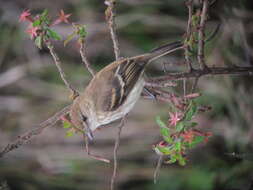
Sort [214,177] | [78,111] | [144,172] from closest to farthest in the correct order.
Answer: [78,111] → [214,177] → [144,172]

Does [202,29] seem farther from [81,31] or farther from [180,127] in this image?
[81,31]

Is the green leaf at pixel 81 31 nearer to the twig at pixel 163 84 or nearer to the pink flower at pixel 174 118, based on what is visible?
the twig at pixel 163 84

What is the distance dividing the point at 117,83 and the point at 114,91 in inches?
4.0

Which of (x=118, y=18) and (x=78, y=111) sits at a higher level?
(x=118, y=18)

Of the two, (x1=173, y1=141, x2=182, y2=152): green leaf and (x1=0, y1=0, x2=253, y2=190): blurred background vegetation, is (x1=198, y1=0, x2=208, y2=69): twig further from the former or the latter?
(x1=0, y1=0, x2=253, y2=190): blurred background vegetation

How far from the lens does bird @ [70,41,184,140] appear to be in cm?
400

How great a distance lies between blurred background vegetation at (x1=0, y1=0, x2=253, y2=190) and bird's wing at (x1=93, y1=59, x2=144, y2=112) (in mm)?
1603

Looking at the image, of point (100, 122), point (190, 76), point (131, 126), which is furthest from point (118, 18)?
point (190, 76)

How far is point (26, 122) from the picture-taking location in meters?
6.98

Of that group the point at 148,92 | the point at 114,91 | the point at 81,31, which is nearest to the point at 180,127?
the point at 148,92

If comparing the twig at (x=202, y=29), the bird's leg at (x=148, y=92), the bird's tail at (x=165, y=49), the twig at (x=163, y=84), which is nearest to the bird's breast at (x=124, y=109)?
the bird's leg at (x=148, y=92)

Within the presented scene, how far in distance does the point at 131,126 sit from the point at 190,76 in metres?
3.56

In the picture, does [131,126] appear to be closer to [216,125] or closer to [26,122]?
[216,125]

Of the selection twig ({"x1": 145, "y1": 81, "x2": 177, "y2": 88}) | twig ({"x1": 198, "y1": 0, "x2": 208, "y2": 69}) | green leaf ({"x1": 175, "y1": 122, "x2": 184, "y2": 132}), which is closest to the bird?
twig ({"x1": 145, "y1": 81, "x2": 177, "y2": 88})
